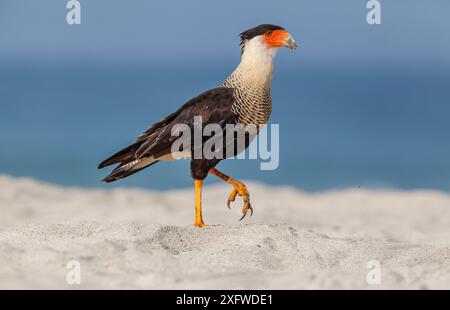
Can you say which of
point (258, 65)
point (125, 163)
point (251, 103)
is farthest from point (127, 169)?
point (258, 65)

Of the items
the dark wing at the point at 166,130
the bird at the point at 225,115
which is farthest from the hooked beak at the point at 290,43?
the dark wing at the point at 166,130

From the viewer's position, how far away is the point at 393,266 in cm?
646

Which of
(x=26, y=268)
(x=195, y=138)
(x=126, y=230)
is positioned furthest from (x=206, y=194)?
(x=26, y=268)

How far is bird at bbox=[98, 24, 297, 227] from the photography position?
26.1ft

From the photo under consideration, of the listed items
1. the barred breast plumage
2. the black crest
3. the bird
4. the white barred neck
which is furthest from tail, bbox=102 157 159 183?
the black crest

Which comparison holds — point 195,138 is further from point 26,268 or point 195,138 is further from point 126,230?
point 26,268

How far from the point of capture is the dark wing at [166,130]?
798 cm

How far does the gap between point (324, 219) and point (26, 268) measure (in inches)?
246

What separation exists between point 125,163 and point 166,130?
553 millimetres

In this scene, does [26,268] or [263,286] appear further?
[26,268]

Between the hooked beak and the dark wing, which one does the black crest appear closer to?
the hooked beak

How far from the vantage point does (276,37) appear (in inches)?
328
